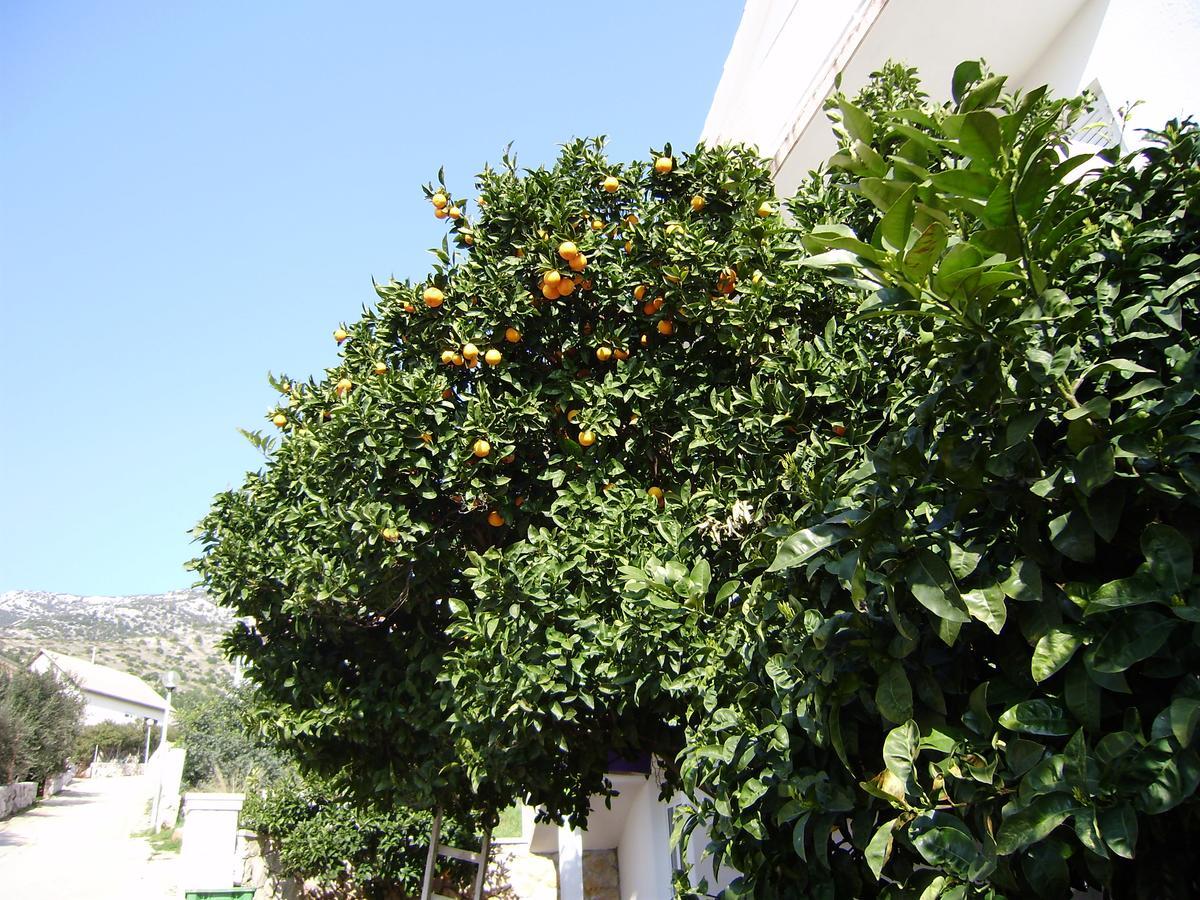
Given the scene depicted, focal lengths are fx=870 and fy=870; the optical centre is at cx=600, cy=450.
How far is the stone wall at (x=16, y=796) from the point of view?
25.7 meters

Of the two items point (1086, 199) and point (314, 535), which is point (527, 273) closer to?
point (314, 535)

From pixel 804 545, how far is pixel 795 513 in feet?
1.92

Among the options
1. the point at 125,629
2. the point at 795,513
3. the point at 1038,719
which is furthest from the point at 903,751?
the point at 125,629

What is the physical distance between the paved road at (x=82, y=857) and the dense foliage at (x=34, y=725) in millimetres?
1418

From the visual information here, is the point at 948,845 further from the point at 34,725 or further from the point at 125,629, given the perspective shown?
the point at 125,629

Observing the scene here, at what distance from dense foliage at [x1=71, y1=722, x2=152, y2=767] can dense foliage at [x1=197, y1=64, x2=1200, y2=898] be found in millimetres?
46694

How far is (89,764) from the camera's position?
155ft

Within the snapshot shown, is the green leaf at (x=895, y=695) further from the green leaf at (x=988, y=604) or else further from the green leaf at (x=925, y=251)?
the green leaf at (x=925, y=251)

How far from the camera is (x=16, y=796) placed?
90.2 ft

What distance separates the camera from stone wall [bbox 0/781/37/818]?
25673 millimetres

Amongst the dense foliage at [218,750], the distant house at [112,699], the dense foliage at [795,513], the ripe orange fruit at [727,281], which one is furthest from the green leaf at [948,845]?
the distant house at [112,699]

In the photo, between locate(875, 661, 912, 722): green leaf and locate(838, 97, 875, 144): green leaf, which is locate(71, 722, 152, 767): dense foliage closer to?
locate(875, 661, 912, 722): green leaf

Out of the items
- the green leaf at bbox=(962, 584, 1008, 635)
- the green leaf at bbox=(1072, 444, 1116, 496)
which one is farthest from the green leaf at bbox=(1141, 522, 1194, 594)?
the green leaf at bbox=(962, 584, 1008, 635)

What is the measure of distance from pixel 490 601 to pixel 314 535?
1.37 metres
